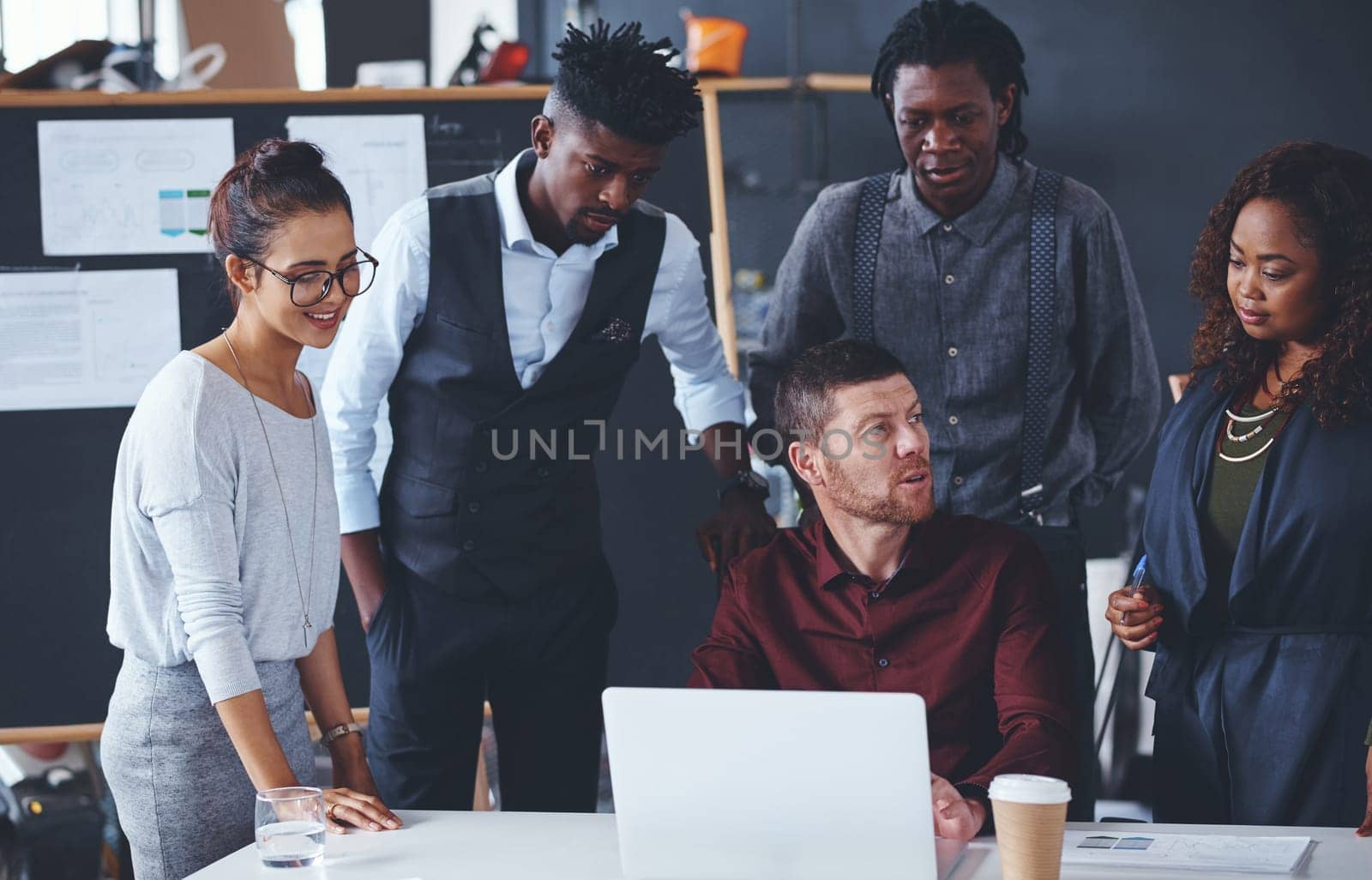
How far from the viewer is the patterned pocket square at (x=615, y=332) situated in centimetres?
227

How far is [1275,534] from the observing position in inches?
72.4

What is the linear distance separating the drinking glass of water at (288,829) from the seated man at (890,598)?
0.57m

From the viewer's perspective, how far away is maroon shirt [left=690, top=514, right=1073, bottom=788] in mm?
1797

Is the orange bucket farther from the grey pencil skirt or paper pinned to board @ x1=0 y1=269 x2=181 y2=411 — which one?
the grey pencil skirt

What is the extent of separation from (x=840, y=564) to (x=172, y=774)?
914mm

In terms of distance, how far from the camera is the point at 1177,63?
185 inches

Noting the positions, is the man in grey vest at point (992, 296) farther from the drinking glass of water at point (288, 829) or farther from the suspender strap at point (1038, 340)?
the drinking glass of water at point (288, 829)

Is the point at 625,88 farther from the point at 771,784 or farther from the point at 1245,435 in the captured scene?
the point at 771,784

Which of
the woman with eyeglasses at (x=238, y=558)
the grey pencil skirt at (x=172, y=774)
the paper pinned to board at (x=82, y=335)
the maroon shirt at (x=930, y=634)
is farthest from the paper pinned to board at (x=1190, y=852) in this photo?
the paper pinned to board at (x=82, y=335)

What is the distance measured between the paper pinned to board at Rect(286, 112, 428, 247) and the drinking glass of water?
171 centimetres

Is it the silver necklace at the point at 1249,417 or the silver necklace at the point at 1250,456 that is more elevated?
the silver necklace at the point at 1249,417

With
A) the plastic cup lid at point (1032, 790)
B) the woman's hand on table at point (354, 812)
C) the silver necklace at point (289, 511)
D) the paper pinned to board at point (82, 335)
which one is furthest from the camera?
the paper pinned to board at point (82, 335)

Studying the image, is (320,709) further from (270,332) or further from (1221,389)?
(1221,389)

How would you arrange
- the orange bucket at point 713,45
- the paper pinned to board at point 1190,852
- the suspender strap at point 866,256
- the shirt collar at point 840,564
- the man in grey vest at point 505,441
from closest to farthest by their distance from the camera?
the paper pinned to board at point 1190,852
the shirt collar at point 840,564
the man in grey vest at point 505,441
the suspender strap at point 866,256
the orange bucket at point 713,45
